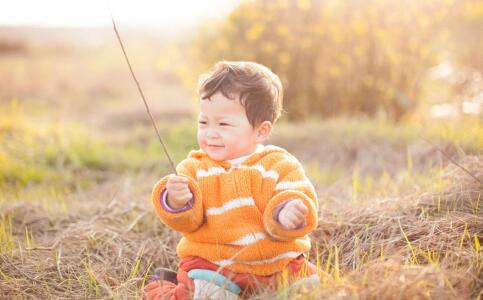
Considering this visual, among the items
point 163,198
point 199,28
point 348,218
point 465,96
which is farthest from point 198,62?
point 163,198

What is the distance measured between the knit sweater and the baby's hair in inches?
7.6

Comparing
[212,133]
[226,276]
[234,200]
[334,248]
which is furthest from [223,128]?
[334,248]

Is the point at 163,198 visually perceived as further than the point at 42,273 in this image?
No

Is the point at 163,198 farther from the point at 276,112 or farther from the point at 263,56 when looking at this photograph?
the point at 263,56

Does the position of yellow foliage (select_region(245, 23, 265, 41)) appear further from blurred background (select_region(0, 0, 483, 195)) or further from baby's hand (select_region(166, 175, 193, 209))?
baby's hand (select_region(166, 175, 193, 209))

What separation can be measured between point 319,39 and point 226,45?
1124 mm

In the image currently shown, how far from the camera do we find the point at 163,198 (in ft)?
7.45

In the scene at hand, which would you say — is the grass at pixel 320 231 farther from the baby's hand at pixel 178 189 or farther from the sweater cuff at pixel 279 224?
the baby's hand at pixel 178 189

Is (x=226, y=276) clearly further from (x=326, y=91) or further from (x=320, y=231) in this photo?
(x=326, y=91)

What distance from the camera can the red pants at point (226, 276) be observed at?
2256 millimetres

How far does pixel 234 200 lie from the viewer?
229 cm

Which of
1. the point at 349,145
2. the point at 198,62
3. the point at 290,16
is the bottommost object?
the point at 349,145

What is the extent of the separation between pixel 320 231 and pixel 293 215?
85cm

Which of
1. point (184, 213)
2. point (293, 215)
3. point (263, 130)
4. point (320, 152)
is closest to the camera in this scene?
point (293, 215)
